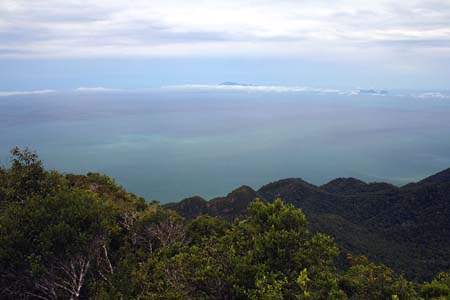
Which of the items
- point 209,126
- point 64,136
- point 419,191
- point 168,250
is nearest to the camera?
point 168,250

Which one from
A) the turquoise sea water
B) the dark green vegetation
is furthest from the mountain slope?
the dark green vegetation

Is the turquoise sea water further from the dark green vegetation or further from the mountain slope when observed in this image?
the dark green vegetation

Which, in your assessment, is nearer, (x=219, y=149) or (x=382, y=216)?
(x=382, y=216)

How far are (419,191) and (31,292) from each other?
52314mm

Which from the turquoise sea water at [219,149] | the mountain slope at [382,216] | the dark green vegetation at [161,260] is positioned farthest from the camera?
the turquoise sea water at [219,149]

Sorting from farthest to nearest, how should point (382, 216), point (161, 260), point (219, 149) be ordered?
point (219, 149)
point (382, 216)
point (161, 260)

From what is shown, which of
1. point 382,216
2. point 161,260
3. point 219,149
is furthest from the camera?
point 219,149

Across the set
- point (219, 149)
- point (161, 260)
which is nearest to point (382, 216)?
point (161, 260)

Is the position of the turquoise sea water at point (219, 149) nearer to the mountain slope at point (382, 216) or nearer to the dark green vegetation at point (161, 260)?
the mountain slope at point (382, 216)

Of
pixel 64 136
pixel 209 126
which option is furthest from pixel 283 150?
pixel 64 136

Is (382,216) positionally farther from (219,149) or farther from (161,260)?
(219,149)

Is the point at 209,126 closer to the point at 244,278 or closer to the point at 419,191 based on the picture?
the point at 419,191

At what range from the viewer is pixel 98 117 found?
600 ft

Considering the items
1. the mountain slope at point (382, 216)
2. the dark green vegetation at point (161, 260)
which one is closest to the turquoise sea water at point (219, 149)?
the mountain slope at point (382, 216)
